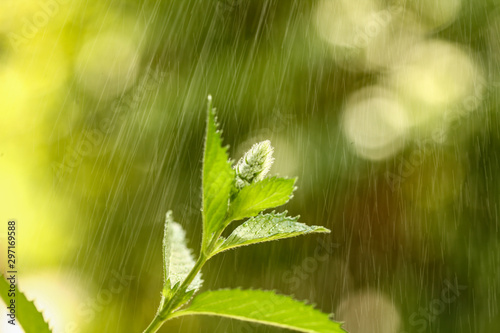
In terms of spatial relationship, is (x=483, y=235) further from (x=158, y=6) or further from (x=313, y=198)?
(x=158, y=6)

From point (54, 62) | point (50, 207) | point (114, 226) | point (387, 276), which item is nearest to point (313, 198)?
point (387, 276)

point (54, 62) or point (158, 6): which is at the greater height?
point (158, 6)

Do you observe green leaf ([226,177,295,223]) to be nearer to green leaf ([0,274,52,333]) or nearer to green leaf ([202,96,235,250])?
green leaf ([202,96,235,250])

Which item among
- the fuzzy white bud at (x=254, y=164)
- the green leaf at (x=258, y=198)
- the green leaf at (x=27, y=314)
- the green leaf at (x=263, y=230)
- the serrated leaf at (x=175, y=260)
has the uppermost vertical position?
the fuzzy white bud at (x=254, y=164)

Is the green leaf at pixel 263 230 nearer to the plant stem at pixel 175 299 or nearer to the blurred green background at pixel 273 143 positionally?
the plant stem at pixel 175 299

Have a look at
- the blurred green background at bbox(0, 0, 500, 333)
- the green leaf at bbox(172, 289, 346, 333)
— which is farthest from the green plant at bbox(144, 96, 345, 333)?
the blurred green background at bbox(0, 0, 500, 333)

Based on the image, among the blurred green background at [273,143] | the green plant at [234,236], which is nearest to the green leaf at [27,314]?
the green plant at [234,236]

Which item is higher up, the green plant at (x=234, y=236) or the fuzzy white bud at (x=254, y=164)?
the fuzzy white bud at (x=254, y=164)

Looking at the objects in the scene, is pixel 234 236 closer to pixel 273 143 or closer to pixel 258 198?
pixel 258 198

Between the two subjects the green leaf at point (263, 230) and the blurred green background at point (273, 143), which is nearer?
the green leaf at point (263, 230)
